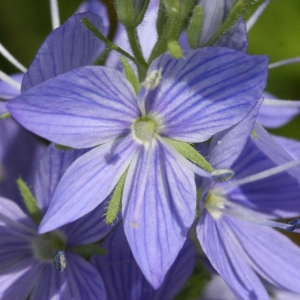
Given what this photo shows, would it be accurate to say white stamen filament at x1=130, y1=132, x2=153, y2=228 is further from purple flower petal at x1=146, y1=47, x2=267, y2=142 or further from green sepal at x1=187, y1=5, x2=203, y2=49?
green sepal at x1=187, y1=5, x2=203, y2=49

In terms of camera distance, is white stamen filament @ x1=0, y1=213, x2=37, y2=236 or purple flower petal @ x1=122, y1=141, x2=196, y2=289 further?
white stamen filament @ x1=0, y1=213, x2=37, y2=236

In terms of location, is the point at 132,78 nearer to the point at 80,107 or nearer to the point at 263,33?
the point at 80,107

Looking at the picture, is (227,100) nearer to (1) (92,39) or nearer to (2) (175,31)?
(2) (175,31)

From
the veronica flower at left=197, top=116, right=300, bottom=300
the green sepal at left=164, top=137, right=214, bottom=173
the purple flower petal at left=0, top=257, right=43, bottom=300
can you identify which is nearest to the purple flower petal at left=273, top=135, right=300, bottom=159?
the veronica flower at left=197, top=116, right=300, bottom=300

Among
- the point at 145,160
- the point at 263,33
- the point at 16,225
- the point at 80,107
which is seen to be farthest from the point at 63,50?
the point at 263,33

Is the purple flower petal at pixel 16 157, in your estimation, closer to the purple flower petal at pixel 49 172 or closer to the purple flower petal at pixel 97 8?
the purple flower petal at pixel 49 172

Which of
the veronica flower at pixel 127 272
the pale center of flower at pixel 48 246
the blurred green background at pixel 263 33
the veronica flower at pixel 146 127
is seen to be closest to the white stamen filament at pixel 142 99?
the veronica flower at pixel 146 127
